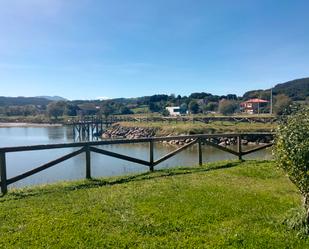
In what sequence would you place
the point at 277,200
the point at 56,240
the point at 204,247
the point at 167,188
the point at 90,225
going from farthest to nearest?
the point at 167,188
the point at 277,200
the point at 90,225
the point at 56,240
the point at 204,247

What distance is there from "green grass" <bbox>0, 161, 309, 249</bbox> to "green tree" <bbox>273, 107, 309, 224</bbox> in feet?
2.98

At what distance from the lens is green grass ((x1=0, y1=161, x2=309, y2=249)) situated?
589 centimetres

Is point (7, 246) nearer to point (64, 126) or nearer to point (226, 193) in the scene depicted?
point (226, 193)

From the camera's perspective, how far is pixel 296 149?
617 centimetres

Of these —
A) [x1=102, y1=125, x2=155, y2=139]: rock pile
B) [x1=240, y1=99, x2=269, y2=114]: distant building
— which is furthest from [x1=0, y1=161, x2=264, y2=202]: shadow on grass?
[x1=240, y1=99, x2=269, y2=114]: distant building

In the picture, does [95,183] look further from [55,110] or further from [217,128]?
[55,110]

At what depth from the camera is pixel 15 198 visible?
9.13 metres

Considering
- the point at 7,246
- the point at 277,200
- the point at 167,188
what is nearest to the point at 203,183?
the point at 167,188

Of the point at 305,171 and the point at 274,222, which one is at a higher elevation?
the point at 305,171

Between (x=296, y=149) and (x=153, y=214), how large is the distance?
3.10 metres

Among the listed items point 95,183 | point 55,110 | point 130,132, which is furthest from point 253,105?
point 95,183

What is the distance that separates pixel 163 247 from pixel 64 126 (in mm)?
150316

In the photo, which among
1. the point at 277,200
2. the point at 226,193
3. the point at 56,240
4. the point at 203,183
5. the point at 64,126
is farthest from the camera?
the point at 64,126

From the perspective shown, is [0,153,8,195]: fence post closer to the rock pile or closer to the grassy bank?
the grassy bank
